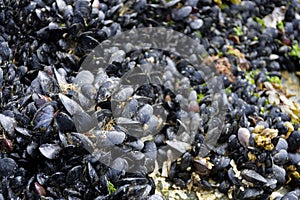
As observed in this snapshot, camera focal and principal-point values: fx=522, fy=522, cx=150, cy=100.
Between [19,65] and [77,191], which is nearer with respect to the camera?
[77,191]

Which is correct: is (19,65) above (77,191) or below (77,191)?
above

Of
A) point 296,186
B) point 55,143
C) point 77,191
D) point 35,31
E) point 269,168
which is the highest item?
point 35,31

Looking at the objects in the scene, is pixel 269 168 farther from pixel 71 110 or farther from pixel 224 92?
pixel 71 110

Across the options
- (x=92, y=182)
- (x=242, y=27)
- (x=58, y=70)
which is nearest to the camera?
(x=92, y=182)

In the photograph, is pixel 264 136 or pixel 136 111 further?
pixel 264 136

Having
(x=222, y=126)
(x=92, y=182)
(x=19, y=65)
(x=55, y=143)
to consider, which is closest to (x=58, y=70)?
(x=19, y=65)

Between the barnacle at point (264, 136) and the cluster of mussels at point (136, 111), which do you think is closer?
the cluster of mussels at point (136, 111)

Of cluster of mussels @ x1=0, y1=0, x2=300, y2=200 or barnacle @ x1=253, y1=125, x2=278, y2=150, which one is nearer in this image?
cluster of mussels @ x1=0, y1=0, x2=300, y2=200

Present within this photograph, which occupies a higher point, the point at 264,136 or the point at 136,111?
the point at 136,111
